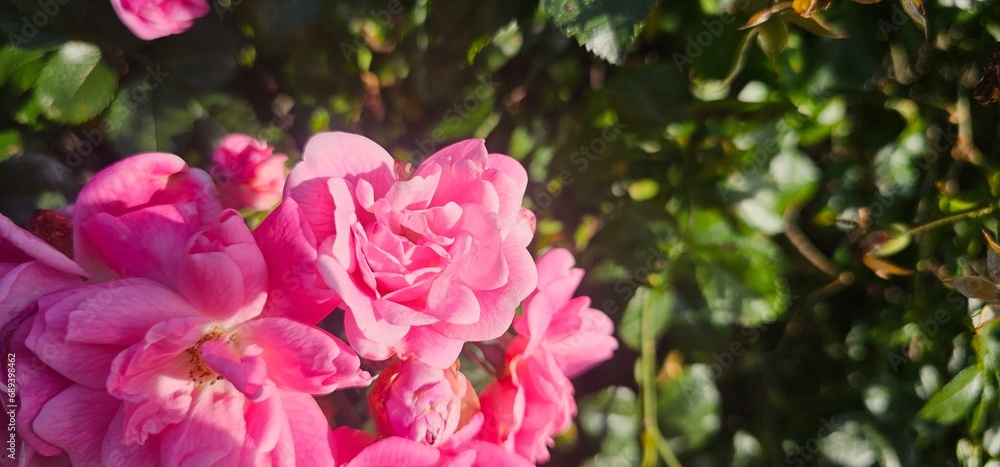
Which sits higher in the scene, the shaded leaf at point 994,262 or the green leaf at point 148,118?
the green leaf at point 148,118

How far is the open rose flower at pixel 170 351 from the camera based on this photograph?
454mm

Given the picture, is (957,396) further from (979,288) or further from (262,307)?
(262,307)

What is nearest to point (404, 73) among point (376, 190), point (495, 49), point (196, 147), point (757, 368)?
point (495, 49)

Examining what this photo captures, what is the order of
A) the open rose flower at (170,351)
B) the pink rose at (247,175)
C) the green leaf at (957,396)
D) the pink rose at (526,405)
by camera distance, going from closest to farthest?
1. the open rose flower at (170,351)
2. the pink rose at (526,405)
3. the pink rose at (247,175)
4. the green leaf at (957,396)

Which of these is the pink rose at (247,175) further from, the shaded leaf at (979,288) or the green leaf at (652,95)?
the shaded leaf at (979,288)

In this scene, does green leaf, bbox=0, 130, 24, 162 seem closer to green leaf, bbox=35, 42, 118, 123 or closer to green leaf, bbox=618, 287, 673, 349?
green leaf, bbox=35, 42, 118, 123

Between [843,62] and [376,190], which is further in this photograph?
[843,62]

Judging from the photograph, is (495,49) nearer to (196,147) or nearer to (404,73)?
(404,73)

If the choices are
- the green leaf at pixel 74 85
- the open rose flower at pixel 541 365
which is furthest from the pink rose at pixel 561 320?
the green leaf at pixel 74 85

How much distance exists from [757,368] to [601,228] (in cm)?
42

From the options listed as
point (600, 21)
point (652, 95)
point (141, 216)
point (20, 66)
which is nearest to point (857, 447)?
point (652, 95)

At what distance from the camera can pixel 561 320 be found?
68 centimetres

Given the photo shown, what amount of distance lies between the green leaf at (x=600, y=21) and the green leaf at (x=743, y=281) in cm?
43

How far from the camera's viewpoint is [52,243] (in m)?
0.57
